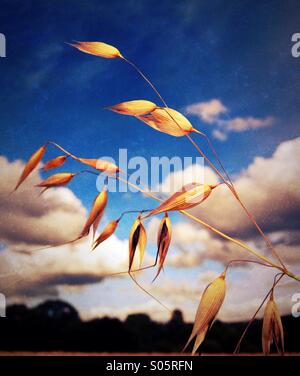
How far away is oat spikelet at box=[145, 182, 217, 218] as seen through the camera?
133 cm

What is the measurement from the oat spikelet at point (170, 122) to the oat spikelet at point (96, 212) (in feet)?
1.04

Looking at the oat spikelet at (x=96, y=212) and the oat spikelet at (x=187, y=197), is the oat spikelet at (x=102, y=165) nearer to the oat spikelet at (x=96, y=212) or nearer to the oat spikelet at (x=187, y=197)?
the oat spikelet at (x=96, y=212)

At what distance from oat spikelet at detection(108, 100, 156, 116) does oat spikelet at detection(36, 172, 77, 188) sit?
29cm

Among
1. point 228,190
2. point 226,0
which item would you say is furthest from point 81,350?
point 226,0

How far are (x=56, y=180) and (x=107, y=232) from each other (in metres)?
0.25

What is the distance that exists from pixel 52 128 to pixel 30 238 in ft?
1.28

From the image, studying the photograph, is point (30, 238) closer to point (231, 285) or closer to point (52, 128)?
point (52, 128)

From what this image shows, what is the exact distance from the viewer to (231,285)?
131 cm

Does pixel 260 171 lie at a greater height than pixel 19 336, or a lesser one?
greater
